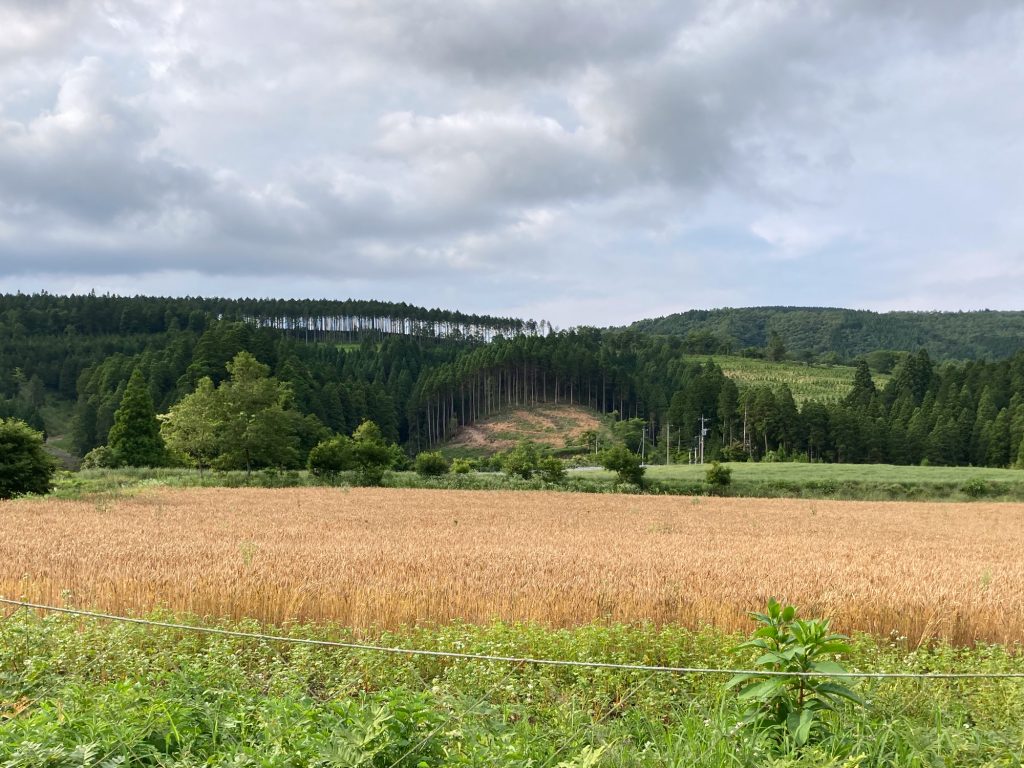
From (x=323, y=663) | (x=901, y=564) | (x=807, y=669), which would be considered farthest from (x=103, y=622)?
(x=901, y=564)

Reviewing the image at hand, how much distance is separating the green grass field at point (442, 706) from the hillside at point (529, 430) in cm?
11344

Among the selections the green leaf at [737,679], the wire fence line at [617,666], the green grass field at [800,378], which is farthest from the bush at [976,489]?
the green grass field at [800,378]

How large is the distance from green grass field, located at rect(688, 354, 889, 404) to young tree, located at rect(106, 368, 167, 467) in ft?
401

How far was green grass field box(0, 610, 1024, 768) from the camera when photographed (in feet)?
17.0

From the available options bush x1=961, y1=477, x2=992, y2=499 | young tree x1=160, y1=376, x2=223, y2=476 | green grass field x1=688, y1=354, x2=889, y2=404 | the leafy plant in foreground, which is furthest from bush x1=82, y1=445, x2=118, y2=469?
green grass field x1=688, y1=354, x2=889, y2=404

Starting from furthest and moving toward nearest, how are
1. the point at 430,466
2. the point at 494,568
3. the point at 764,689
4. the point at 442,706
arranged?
the point at 430,466 < the point at 494,568 < the point at 442,706 < the point at 764,689

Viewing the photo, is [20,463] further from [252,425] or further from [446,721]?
[446,721]

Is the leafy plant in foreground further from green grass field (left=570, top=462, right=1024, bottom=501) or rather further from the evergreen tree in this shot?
the evergreen tree

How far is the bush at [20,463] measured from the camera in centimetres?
3338

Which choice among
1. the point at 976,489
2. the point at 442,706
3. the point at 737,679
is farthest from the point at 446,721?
the point at 976,489

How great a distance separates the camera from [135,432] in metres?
68.2

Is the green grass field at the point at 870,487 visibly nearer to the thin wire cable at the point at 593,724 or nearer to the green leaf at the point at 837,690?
the thin wire cable at the point at 593,724

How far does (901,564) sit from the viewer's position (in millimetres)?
16672

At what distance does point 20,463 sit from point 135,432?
3690 centimetres
